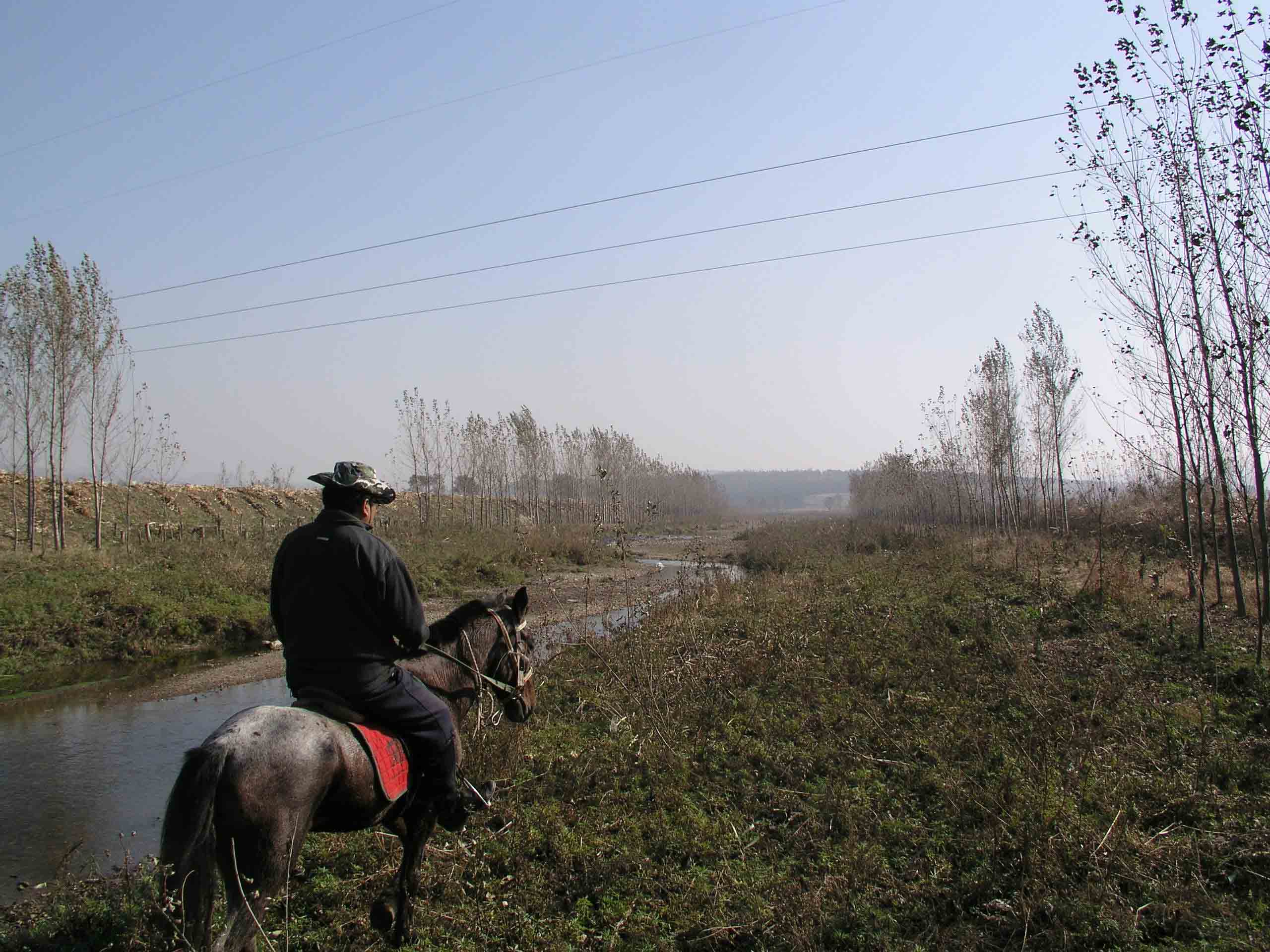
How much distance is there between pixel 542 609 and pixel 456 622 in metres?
10.6

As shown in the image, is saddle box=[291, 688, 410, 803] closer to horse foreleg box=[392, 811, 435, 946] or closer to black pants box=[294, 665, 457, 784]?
black pants box=[294, 665, 457, 784]

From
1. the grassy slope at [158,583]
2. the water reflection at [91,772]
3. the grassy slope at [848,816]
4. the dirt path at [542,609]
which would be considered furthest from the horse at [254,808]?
the grassy slope at [158,583]

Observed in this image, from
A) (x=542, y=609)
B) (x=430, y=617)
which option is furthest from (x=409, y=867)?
(x=430, y=617)

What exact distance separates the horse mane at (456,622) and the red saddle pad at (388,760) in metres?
0.72

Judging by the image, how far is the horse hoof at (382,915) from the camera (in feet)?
12.6

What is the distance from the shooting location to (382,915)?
3.84 m

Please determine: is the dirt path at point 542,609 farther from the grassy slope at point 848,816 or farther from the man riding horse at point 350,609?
the man riding horse at point 350,609

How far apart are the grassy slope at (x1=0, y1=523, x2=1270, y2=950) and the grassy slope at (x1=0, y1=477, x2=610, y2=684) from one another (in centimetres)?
532

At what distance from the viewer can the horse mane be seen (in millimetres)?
4312

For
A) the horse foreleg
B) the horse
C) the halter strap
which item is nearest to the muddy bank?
the halter strap

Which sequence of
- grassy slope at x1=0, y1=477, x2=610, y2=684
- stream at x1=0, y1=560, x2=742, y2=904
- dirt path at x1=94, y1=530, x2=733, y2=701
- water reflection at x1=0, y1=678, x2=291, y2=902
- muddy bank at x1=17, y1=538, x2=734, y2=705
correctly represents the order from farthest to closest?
grassy slope at x1=0, y1=477, x2=610, y2=684
dirt path at x1=94, y1=530, x2=733, y2=701
muddy bank at x1=17, y1=538, x2=734, y2=705
water reflection at x1=0, y1=678, x2=291, y2=902
stream at x1=0, y1=560, x2=742, y2=904

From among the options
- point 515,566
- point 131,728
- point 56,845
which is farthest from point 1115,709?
point 515,566

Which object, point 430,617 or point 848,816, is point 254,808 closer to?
point 848,816

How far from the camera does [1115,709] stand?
7.07 metres
